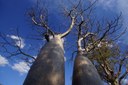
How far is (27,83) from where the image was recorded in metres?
2.57

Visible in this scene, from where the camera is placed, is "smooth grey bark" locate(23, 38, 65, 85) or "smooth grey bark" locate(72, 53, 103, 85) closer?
"smooth grey bark" locate(23, 38, 65, 85)

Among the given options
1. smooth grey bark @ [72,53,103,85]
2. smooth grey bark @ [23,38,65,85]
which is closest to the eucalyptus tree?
smooth grey bark @ [72,53,103,85]

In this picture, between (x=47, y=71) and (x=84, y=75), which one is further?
(x=84, y=75)

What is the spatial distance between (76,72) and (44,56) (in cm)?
104

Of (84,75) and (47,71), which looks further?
(84,75)

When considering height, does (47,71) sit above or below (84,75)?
below

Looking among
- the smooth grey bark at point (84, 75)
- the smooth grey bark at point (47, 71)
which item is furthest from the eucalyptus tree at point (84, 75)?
the smooth grey bark at point (47, 71)

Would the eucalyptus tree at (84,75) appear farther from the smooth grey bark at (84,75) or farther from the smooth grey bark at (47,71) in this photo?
the smooth grey bark at (47,71)

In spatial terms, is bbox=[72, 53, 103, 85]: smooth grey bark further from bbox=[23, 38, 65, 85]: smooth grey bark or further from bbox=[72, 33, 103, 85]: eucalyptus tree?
bbox=[23, 38, 65, 85]: smooth grey bark

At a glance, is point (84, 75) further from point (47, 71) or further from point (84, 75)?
point (47, 71)

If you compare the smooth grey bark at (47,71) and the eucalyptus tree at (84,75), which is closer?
the smooth grey bark at (47,71)

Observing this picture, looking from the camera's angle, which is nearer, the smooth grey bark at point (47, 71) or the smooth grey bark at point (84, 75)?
the smooth grey bark at point (47, 71)

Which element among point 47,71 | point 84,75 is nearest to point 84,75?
point 84,75

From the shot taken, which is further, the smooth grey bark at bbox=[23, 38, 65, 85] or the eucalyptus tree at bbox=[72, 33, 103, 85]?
the eucalyptus tree at bbox=[72, 33, 103, 85]
